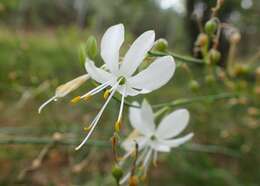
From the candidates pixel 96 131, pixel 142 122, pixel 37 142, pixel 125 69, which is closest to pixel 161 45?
pixel 125 69

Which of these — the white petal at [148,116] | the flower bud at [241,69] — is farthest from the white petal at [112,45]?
the flower bud at [241,69]

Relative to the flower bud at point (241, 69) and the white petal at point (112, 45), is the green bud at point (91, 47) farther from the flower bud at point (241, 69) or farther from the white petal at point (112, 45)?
the flower bud at point (241, 69)

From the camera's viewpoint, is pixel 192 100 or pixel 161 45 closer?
pixel 161 45

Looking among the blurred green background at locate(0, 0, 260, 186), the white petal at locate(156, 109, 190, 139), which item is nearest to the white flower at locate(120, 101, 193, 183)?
the white petal at locate(156, 109, 190, 139)

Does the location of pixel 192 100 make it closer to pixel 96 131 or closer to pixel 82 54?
pixel 82 54

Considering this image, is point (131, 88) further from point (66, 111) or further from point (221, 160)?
point (221, 160)

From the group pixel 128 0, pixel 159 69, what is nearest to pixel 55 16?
pixel 128 0

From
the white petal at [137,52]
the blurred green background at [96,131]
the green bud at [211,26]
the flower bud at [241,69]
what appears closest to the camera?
the white petal at [137,52]
